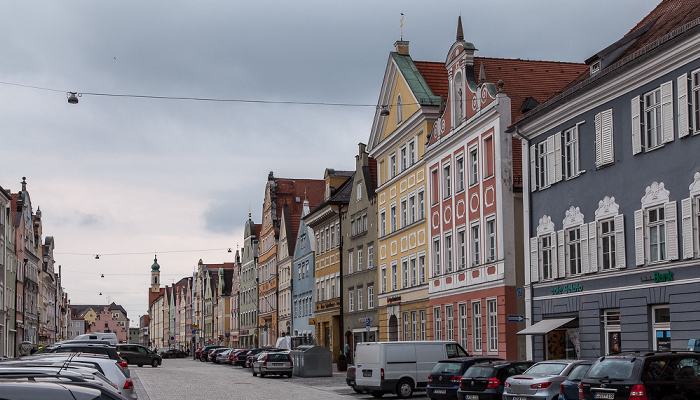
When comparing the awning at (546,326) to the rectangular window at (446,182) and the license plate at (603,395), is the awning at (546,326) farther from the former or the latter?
the license plate at (603,395)

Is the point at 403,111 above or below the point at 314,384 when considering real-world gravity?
above

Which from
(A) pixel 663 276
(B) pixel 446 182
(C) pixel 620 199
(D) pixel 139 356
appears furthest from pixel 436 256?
(D) pixel 139 356

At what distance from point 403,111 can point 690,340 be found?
28412 mm

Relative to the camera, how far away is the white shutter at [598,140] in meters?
28.6

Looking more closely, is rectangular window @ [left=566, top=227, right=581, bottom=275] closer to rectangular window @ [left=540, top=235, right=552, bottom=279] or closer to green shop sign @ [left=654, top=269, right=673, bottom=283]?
rectangular window @ [left=540, top=235, right=552, bottom=279]

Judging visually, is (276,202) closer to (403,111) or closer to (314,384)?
(403,111)

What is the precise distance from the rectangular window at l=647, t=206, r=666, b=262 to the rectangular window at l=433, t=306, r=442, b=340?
58.9 ft

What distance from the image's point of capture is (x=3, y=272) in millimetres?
70000

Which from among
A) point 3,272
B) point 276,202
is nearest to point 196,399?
point 3,272

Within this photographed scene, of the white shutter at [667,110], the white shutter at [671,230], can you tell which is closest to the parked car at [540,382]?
the white shutter at [671,230]

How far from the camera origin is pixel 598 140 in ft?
94.7

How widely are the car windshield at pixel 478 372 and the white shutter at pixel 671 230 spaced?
582 cm

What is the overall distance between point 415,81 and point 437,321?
12.4 metres

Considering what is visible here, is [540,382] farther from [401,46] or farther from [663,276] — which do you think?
[401,46]
